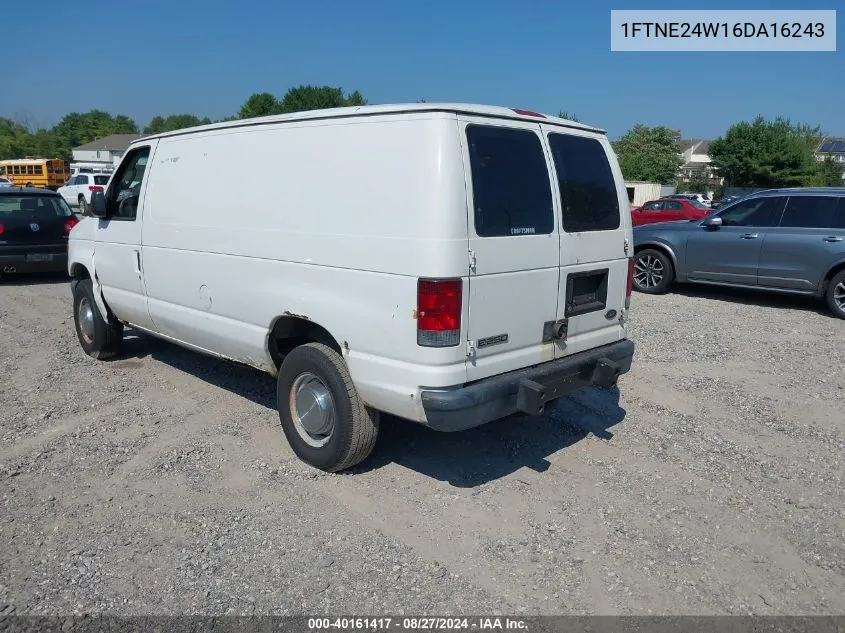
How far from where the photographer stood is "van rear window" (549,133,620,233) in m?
4.17

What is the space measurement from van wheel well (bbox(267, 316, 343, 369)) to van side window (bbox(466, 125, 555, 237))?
122 centimetres

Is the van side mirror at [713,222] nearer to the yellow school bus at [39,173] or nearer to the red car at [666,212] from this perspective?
the red car at [666,212]

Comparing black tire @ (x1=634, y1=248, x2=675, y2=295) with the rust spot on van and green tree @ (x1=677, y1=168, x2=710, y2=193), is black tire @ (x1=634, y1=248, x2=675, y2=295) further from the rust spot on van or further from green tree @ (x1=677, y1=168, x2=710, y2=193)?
green tree @ (x1=677, y1=168, x2=710, y2=193)

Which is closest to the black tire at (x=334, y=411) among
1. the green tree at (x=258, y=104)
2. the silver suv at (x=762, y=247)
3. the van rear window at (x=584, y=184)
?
the van rear window at (x=584, y=184)

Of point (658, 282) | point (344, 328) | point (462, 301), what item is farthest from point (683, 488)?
point (658, 282)

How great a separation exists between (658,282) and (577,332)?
7.15 metres

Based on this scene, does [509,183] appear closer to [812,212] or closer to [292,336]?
[292,336]

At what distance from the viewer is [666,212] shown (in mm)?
24109

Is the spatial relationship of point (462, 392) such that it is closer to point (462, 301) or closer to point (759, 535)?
point (462, 301)

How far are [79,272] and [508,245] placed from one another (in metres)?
5.03

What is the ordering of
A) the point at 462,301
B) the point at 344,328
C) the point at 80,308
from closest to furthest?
the point at 462,301
the point at 344,328
the point at 80,308

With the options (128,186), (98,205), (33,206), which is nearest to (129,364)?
(98,205)

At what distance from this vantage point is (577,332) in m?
4.34

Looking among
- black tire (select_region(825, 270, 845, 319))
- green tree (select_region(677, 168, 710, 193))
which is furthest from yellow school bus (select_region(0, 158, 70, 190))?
green tree (select_region(677, 168, 710, 193))
